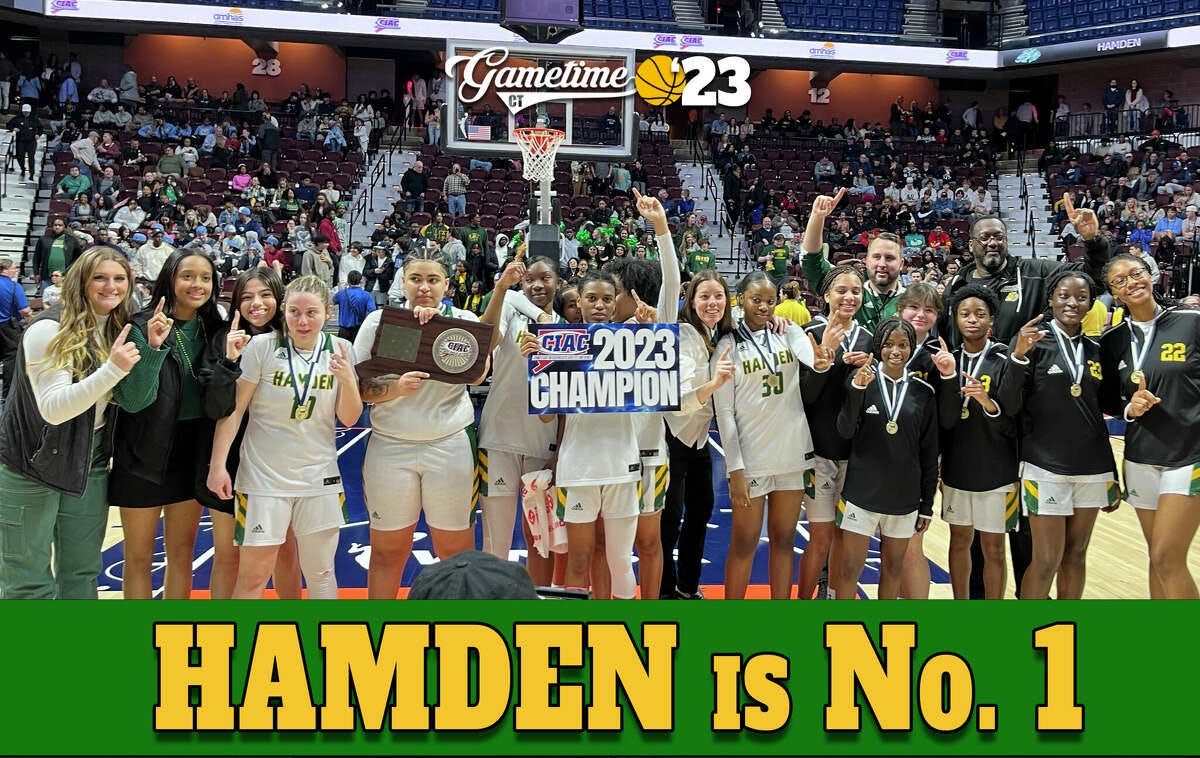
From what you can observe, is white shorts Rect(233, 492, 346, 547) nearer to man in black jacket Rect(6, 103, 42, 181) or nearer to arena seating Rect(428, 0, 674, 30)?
man in black jacket Rect(6, 103, 42, 181)

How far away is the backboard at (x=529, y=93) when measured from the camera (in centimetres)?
1106

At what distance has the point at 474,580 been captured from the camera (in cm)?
192

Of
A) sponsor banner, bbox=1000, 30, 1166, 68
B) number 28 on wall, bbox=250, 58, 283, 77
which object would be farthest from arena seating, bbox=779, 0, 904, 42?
number 28 on wall, bbox=250, 58, 283, 77

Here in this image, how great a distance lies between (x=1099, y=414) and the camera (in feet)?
14.2

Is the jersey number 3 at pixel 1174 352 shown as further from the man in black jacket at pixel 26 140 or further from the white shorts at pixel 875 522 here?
the man in black jacket at pixel 26 140

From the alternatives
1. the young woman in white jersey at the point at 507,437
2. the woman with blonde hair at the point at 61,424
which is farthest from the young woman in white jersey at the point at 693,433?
the woman with blonde hair at the point at 61,424

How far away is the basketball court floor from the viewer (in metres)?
5.42

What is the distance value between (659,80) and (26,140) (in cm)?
1218

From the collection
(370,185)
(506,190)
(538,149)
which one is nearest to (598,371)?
(538,149)

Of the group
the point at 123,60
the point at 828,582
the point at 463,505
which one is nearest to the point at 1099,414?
the point at 828,582

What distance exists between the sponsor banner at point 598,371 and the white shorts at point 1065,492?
1689 millimetres

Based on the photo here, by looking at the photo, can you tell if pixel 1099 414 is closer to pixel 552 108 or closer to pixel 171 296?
pixel 171 296

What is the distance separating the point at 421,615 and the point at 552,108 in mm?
11805

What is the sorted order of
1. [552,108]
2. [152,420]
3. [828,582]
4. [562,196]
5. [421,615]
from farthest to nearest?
1. [562,196]
2. [552,108]
3. [828,582]
4. [152,420]
5. [421,615]
